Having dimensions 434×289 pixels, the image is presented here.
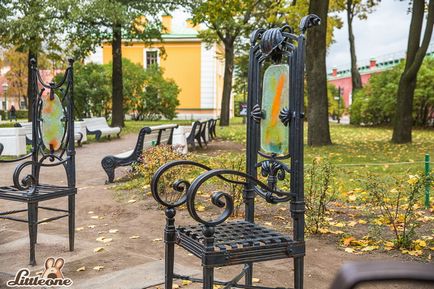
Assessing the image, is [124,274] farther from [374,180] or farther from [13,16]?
[13,16]

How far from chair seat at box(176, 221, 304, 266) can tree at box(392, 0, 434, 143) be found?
13.6m

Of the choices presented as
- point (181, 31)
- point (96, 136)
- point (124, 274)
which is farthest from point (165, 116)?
point (124, 274)

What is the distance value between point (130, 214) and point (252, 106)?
3213 millimetres

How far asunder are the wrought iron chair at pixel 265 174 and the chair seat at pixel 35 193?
1.55 metres

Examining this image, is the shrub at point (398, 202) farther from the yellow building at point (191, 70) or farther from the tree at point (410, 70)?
the yellow building at point (191, 70)

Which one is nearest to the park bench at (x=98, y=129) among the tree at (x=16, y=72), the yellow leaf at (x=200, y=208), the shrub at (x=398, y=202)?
the yellow leaf at (x=200, y=208)

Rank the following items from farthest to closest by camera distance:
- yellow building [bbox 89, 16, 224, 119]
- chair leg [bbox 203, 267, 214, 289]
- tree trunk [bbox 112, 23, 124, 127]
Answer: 1. yellow building [bbox 89, 16, 224, 119]
2. tree trunk [bbox 112, 23, 124, 127]
3. chair leg [bbox 203, 267, 214, 289]

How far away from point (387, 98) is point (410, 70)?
1157 cm

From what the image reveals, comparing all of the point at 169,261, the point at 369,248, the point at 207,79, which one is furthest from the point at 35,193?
the point at 207,79

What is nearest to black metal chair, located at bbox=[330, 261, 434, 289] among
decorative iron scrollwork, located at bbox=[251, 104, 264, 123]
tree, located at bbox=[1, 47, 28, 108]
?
decorative iron scrollwork, located at bbox=[251, 104, 264, 123]

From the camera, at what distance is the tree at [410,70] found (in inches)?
588

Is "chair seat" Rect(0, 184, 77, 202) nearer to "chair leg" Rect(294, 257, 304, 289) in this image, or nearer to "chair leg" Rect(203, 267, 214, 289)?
"chair leg" Rect(203, 267, 214, 289)

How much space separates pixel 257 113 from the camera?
9.76 ft

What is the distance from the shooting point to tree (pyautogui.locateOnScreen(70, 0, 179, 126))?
1880 cm
